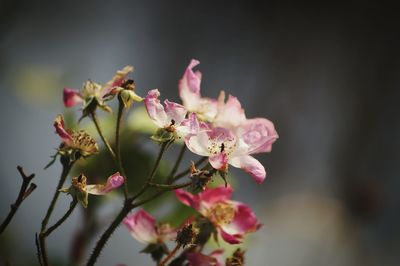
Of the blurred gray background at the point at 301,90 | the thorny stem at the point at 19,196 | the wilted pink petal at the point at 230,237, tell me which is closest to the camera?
the thorny stem at the point at 19,196

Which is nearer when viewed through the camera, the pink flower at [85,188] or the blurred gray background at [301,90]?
the pink flower at [85,188]

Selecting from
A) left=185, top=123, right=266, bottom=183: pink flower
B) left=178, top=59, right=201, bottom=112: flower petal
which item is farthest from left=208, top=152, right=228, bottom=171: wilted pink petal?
left=178, top=59, right=201, bottom=112: flower petal

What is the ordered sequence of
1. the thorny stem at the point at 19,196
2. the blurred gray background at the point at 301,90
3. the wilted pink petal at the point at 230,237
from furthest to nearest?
the blurred gray background at the point at 301,90
the wilted pink petal at the point at 230,237
the thorny stem at the point at 19,196

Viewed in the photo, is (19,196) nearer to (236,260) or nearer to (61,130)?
(61,130)

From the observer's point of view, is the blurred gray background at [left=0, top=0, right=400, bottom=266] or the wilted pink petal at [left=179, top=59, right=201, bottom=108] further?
the blurred gray background at [left=0, top=0, right=400, bottom=266]

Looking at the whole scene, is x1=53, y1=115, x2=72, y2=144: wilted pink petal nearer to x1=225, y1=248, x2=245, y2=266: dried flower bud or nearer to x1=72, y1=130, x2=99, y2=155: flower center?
x1=72, y1=130, x2=99, y2=155: flower center

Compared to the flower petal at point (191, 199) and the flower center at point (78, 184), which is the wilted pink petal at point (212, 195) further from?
the flower center at point (78, 184)

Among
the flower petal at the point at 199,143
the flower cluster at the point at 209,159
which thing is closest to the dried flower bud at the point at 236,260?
the flower cluster at the point at 209,159

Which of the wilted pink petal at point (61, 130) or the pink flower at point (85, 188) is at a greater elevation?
the wilted pink petal at point (61, 130)
